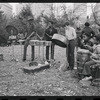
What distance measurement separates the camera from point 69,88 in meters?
5.82

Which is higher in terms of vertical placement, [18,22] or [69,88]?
[18,22]

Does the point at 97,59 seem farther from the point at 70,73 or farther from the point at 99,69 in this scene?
the point at 70,73

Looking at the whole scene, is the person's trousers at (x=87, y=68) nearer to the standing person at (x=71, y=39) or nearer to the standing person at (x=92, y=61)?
the standing person at (x=92, y=61)

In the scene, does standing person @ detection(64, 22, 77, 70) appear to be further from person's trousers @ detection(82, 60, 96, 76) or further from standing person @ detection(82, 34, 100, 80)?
person's trousers @ detection(82, 60, 96, 76)

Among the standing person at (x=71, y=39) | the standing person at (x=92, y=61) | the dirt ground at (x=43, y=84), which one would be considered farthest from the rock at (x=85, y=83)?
the standing person at (x=71, y=39)

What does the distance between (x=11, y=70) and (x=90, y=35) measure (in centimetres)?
362

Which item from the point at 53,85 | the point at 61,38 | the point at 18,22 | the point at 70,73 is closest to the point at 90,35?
the point at 61,38

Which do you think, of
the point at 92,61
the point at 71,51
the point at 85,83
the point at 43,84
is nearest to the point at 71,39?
the point at 71,51

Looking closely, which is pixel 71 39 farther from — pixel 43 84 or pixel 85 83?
pixel 43 84

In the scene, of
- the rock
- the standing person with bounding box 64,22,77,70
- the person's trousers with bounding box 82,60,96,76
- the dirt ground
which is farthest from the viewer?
the standing person with bounding box 64,22,77,70

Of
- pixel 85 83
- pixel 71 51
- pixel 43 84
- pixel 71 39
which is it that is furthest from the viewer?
pixel 71 51

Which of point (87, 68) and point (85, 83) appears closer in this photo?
point (85, 83)

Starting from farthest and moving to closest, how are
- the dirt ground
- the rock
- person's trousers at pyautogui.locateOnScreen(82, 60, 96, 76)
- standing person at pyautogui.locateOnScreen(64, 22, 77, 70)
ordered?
1. standing person at pyautogui.locateOnScreen(64, 22, 77, 70)
2. person's trousers at pyautogui.locateOnScreen(82, 60, 96, 76)
3. the rock
4. the dirt ground

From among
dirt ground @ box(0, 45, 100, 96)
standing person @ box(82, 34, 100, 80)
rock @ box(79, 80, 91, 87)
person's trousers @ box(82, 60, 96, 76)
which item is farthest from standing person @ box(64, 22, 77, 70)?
rock @ box(79, 80, 91, 87)
